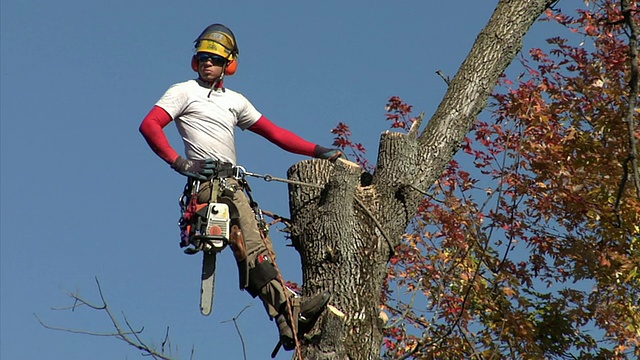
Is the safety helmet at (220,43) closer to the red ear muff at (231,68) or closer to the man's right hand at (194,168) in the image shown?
the red ear muff at (231,68)

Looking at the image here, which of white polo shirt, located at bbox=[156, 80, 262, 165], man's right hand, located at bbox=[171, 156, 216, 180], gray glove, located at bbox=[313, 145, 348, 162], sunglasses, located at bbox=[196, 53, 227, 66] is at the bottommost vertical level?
man's right hand, located at bbox=[171, 156, 216, 180]

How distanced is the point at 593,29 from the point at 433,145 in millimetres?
4227

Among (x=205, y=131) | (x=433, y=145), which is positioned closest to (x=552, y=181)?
(x=433, y=145)

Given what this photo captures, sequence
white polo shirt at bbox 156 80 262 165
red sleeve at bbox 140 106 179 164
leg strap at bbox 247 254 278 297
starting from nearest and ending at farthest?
1. leg strap at bbox 247 254 278 297
2. red sleeve at bbox 140 106 179 164
3. white polo shirt at bbox 156 80 262 165

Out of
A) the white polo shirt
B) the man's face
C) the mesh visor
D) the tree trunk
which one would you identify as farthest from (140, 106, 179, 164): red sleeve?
the tree trunk

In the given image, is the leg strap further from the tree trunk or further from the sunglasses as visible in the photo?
the sunglasses

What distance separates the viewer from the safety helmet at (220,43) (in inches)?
299

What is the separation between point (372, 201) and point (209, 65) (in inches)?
57.0

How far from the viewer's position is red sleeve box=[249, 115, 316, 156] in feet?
26.0

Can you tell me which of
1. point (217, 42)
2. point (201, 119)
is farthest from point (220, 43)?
point (201, 119)

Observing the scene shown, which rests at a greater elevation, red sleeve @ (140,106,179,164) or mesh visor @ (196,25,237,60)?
mesh visor @ (196,25,237,60)

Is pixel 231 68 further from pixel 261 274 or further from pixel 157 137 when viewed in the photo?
pixel 261 274

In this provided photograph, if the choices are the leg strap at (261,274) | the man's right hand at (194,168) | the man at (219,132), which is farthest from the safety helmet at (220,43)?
the leg strap at (261,274)

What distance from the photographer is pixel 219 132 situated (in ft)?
24.7
